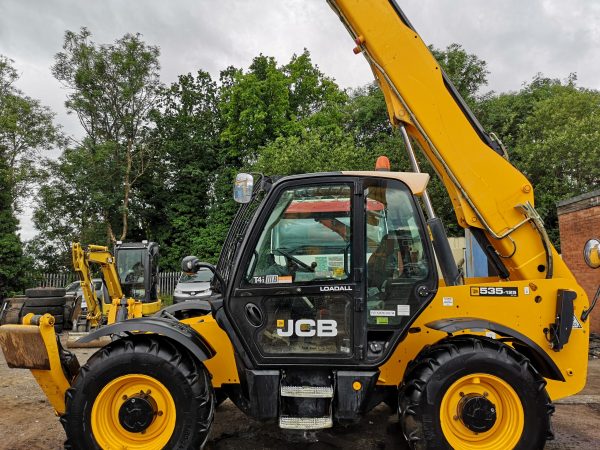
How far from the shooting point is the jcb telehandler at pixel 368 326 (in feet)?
11.1

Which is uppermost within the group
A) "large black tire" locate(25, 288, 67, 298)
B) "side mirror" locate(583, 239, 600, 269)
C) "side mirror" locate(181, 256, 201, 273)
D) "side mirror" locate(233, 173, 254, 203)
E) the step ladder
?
"side mirror" locate(233, 173, 254, 203)

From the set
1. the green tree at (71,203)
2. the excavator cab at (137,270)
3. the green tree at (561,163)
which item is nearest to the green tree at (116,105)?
the green tree at (71,203)

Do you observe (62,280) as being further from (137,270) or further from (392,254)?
(392,254)

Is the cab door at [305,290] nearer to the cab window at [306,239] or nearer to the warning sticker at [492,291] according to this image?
the cab window at [306,239]

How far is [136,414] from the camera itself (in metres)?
3.40

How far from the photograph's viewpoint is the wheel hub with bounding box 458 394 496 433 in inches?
131

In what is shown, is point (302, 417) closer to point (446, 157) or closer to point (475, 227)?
point (475, 227)

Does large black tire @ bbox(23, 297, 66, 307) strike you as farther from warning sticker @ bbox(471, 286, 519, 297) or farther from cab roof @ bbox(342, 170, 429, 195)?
warning sticker @ bbox(471, 286, 519, 297)

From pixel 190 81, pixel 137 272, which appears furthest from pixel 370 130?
pixel 137 272

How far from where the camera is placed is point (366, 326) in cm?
352

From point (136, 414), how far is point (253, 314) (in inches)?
45.0

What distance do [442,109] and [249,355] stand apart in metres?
2.67

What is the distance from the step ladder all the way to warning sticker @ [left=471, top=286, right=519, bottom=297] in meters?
1.43

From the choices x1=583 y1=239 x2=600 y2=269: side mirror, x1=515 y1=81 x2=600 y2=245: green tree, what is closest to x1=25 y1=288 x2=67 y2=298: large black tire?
x1=583 y1=239 x2=600 y2=269: side mirror
